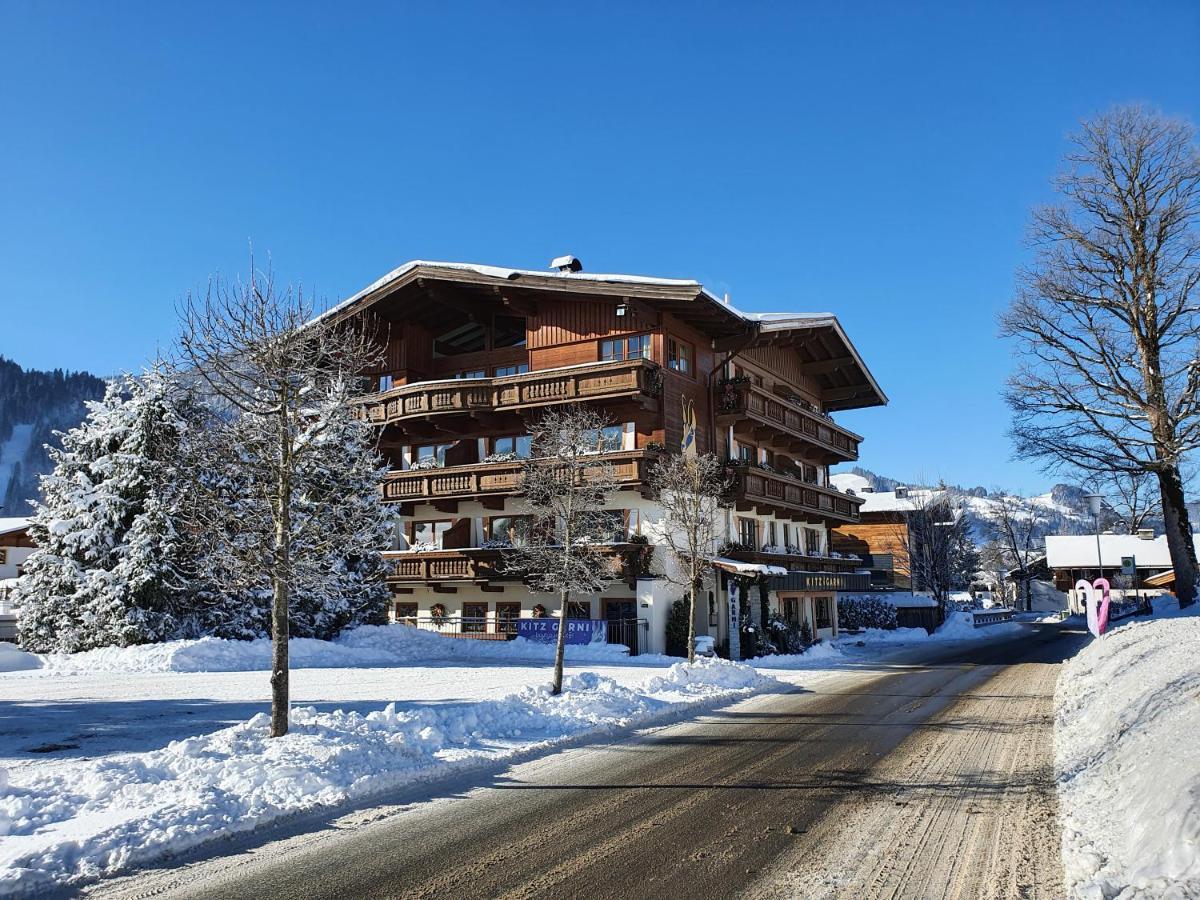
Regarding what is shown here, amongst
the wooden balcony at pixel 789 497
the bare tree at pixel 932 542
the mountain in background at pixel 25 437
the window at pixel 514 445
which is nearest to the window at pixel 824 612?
the wooden balcony at pixel 789 497

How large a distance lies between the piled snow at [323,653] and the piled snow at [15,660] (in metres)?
0.31

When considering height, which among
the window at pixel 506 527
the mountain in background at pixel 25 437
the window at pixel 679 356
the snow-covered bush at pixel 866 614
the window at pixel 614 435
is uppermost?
the mountain in background at pixel 25 437

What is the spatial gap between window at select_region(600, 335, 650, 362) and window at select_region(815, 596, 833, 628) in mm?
18635

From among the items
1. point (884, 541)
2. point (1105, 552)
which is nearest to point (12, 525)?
point (884, 541)

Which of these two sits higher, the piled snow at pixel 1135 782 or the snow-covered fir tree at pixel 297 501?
the snow-covered fir tree at pixel 297 501

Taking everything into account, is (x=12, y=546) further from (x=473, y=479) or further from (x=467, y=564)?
(x=473, y=479)

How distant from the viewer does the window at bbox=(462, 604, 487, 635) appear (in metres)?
34.3

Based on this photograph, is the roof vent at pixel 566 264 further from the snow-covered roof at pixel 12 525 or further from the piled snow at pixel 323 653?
the snow-covered roof at pixel 12 525

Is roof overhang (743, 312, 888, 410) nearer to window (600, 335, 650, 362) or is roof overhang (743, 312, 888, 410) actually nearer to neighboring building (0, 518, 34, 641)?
window (600, 335, 650, 362)

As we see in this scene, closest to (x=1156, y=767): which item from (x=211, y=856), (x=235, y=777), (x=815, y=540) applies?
(x=211, y=856)

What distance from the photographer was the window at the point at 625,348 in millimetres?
31469

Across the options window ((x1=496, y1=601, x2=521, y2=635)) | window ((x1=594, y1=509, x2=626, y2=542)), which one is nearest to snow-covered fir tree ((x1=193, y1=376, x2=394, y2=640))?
window ((x1=594, y1=509, x2=626, y2=542))

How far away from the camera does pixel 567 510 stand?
734 inches

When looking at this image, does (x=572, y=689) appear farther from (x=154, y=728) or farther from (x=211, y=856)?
(x=211, y=856)
